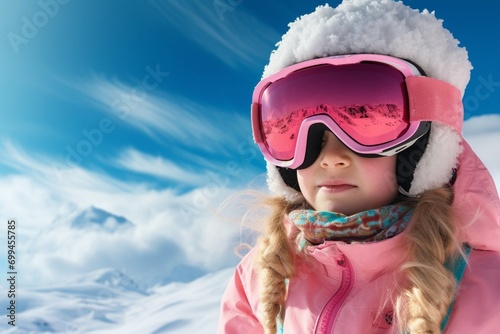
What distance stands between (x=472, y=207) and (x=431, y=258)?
27 cm

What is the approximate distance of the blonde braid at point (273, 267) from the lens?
1.66 metres

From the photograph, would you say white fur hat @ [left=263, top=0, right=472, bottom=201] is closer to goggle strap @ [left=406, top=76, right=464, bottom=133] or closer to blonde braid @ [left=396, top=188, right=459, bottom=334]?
goggle strap @ [left=406, top=76, right=464, bottom=133]

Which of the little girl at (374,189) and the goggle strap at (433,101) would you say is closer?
the little girl at (374,189)

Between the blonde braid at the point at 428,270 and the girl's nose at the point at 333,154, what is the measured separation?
301 mm

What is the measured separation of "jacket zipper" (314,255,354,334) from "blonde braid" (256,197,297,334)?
189 mm

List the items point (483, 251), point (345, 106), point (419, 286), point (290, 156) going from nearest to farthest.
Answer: point (419, 286)
point (483, 251)
point (345, 106)
point (290, 156)

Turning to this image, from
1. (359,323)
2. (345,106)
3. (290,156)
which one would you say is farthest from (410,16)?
(359,323)

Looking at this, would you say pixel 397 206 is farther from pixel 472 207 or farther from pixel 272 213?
pixel 272 213

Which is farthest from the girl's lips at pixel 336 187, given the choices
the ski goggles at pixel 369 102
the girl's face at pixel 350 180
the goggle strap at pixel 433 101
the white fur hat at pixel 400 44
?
the goggle strap at pixel 433 101

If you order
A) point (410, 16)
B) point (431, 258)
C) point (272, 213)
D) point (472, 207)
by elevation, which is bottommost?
point (431, 258)

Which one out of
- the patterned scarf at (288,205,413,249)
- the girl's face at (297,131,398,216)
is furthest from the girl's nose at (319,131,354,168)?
the patterned scarf at (288,205,413,249)

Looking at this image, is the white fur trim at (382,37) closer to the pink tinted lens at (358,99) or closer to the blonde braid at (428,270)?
the pink tinted lens at (358,99)

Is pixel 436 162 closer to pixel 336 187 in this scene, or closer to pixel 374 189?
pixel 374 189

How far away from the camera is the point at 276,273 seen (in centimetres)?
172
